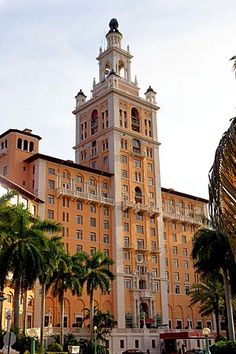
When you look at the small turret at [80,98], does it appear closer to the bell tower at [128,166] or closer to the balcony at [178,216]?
the bell tower at [128,166]

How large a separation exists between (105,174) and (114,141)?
237 inches

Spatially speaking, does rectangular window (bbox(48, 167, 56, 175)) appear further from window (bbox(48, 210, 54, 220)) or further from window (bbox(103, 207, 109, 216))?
window (bbox(103, 207, 109, 216))

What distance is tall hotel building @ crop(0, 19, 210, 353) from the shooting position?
7525 cm

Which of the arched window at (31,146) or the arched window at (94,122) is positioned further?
the arched window at (94,122)

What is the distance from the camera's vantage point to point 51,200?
74.9m

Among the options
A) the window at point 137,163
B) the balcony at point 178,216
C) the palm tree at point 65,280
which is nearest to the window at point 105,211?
the window at point 137,163

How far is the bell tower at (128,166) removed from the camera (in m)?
79.6

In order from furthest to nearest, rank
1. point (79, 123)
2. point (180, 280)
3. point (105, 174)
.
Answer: point (79, 123), point (180, 280), point (105, 174)

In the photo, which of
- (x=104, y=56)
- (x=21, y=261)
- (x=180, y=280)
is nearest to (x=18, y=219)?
(x=21, y=261)

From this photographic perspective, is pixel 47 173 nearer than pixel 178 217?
Yes

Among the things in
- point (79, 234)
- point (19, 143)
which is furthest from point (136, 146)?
point (19, 143)

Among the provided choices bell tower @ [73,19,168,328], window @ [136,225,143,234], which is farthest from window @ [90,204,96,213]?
window @ [136,225,143,234]

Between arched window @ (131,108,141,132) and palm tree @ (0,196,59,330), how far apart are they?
50.3 meters

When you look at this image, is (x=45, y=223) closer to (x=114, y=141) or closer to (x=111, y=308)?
(x=111, y=308)
